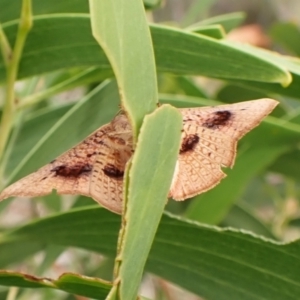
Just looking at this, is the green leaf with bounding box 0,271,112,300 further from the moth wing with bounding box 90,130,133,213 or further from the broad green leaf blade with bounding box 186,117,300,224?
the broad green leaf blade with bounding box 186,117,300,224

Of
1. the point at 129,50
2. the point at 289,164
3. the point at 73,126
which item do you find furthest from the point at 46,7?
the point at 289,164

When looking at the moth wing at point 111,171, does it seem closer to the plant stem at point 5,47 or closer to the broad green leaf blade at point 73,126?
the plant stem at point 5,47

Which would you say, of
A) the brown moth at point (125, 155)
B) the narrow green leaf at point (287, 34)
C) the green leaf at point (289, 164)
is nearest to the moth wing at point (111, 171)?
the brown moth at point (125, 155)

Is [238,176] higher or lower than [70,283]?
lower


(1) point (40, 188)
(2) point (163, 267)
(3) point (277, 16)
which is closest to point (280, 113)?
(2) point (163, 267)

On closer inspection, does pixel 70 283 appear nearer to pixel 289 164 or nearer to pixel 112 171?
pixel 112 171

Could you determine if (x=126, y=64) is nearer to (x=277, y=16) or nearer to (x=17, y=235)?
(x=17, y=235)
